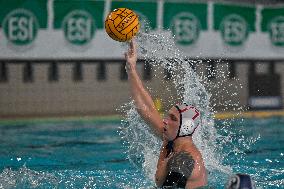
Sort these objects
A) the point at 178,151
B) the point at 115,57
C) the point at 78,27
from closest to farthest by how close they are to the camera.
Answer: the point at 178,151 → the point at 78,27 → the point at 115,57

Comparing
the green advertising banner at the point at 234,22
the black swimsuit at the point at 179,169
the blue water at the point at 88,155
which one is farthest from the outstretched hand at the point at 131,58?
the green advertising banner at the point at 234,22

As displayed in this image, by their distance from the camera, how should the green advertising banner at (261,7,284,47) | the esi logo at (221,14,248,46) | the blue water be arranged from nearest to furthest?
the blue water → the esi logo at (221,14,248,46) → the green advertising banner at (261,7,284,47)

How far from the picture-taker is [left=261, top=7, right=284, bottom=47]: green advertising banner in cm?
1136

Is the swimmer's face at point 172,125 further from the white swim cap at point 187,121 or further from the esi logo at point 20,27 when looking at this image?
the esi logo at point 20,27

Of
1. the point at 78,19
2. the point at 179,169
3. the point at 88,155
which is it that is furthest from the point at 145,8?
the point at 179,169

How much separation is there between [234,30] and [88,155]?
16.5 feet

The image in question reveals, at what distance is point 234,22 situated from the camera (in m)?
11.2

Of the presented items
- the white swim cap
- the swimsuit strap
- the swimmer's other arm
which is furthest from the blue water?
the white swim cap

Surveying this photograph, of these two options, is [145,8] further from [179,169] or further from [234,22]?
[179,169]

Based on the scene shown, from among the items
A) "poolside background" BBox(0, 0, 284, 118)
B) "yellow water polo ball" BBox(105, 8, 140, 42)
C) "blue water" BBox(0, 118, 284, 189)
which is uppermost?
"yellow water polo ball" BBox(105, 8, 140, 42)

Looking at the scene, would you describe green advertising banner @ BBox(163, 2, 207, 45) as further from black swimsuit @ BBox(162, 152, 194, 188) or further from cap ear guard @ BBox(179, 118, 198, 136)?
black swimsuit @ BBox(162, 152, 194, 188)

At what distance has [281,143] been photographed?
314 inches

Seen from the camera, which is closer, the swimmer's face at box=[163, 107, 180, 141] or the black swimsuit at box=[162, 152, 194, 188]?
the black swimsuit at box=[162, 152, 194, 188]

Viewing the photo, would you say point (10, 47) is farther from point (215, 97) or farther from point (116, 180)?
point (116, 180)
